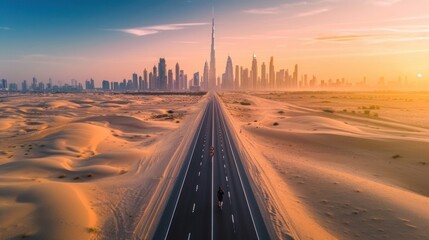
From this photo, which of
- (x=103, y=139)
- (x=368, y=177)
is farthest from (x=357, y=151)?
(x=103, y=139)

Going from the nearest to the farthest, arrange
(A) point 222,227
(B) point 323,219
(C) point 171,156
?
(A) point 222,227 → (B) point 323,219 → (C) point 171,156

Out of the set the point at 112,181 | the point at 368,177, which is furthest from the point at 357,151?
the point at 112,181

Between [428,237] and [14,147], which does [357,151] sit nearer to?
[428,237]

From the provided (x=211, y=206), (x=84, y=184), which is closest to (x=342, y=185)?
(x=211, y=206)

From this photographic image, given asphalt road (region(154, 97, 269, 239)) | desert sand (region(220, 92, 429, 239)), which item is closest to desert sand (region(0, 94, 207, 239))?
asphalt road (region(154, 97, 269, 239))

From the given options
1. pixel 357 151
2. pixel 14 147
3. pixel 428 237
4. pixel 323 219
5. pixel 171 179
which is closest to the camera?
pixel 428 237

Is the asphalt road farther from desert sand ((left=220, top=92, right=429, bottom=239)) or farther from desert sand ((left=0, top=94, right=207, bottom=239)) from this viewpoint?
desert sand ((left=220, top=92, right=429, bottom=239))

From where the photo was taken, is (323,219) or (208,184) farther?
(208,184)

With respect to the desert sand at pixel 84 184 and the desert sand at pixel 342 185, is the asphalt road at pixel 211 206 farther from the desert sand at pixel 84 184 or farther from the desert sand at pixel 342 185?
the desert sand at pixel 342 185
